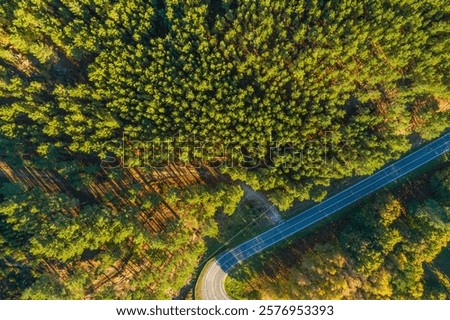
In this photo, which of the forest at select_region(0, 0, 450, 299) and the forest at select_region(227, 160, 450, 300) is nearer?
the forest at select_region(227, 160, 450, 300)

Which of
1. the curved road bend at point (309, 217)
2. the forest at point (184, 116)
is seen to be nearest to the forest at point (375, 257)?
the curved road bend at point (309, 217)

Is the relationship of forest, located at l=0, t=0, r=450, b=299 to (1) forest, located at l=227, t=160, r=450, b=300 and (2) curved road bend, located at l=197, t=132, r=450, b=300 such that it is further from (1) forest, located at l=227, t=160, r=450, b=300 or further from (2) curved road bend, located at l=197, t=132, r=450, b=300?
(1) forest, located at l=227, t=160, r=450, b=300

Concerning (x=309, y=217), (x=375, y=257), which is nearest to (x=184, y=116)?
(x=309, y=217)

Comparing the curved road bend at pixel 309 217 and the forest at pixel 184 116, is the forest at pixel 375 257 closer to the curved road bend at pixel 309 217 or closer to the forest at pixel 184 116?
the curved road bend at pixel 309 217

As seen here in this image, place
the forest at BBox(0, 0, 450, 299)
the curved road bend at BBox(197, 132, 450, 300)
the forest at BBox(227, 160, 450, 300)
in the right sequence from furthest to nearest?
the curved road bend at BBox(197, 132, 450, 300) → the forest at BBox(0, 0, 450, 299) → the forest at BBox(227, 160, 450, 300)

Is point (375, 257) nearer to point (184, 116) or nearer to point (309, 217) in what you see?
point (309, 217)

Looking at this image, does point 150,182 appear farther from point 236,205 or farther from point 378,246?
point 378,246

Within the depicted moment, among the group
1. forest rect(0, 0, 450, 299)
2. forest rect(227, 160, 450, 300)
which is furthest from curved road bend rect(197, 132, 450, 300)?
forest rect(0, 0, 450, 299)
